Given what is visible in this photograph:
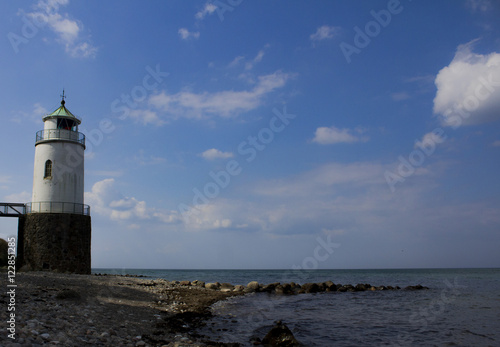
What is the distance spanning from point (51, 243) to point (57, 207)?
2.43 m

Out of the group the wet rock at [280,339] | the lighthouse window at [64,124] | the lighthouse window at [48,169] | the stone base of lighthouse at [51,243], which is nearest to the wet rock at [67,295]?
the wet rock at [280,339]

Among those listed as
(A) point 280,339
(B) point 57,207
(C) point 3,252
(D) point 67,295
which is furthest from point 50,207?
(A) point 280,339

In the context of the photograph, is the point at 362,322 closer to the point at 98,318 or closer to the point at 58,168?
the point at 98,318

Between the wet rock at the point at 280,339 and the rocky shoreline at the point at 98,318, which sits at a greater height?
the rocky shoreline at the point at 98,318

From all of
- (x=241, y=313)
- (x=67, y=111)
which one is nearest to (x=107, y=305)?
(x=241, y=313)

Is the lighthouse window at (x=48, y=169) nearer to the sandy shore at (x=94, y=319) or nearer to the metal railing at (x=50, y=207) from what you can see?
the metal railing at (x=50, y=207)

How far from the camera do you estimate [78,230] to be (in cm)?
2470

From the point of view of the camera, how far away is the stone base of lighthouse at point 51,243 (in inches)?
923

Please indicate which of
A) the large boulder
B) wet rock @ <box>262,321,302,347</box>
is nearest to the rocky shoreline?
→ wet rock @ <box>262,321,302,347</box>

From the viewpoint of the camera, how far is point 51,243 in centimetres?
2362

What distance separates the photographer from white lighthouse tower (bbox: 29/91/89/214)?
2450 centimetres

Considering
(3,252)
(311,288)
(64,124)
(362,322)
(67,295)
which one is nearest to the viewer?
(67,295)

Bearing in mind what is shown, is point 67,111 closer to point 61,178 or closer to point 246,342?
point 61,178

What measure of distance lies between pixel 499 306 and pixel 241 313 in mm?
16637
